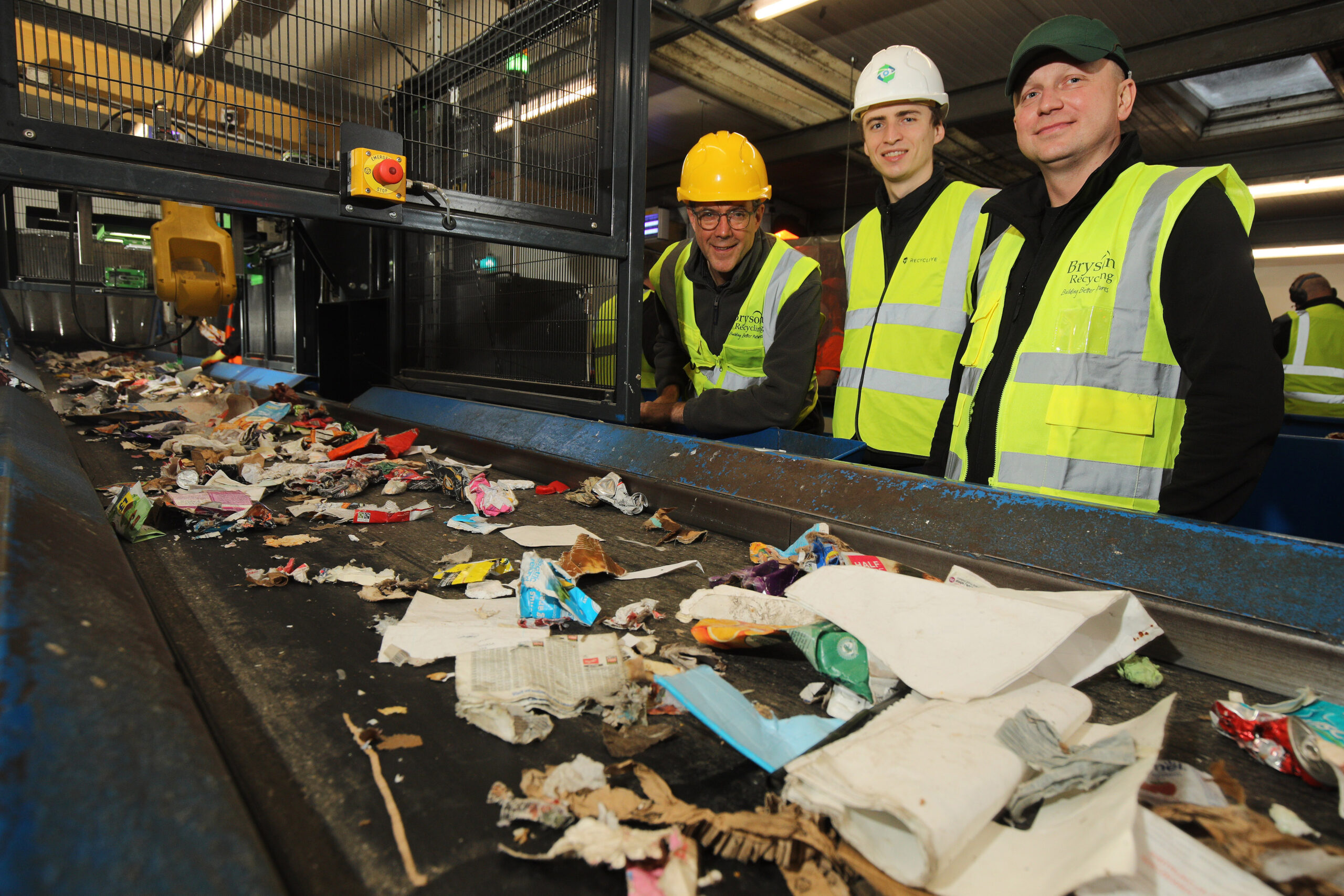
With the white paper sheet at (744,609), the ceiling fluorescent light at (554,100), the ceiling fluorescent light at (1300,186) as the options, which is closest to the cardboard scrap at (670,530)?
the white paper sheet at (744,609)

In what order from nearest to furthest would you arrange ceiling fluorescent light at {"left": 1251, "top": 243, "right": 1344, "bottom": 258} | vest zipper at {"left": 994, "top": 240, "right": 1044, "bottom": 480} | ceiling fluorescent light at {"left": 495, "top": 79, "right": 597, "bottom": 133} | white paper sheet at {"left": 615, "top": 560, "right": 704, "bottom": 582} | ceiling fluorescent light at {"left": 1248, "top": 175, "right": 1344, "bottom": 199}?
white paper sheet at {"left": 615, "top": 560, "right": 704, "bottom": 582} → vest zipper at {"left": 994, "top": 240, "right": 1044, "bottom": 480} → ceiling fluorescent light at {"left": 495, "top": 79, "right": 597, "bottom": 133} → ceiling fluorescent light at {"left": 1248, "top": 175, "right": 1344, "bottom": 199} → ceiling fluorescent light at {"left": 1251, "top": 243, "right": 1344, "bottom": 258}

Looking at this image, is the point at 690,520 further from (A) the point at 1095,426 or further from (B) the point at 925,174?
(B) the point at 925,174

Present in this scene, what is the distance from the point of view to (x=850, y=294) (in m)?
2.49

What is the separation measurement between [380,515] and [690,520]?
87cm

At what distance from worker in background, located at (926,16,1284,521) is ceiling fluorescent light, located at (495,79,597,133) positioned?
1.60m

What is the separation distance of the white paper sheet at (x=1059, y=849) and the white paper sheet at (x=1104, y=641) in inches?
11.2

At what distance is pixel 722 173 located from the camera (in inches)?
97.0

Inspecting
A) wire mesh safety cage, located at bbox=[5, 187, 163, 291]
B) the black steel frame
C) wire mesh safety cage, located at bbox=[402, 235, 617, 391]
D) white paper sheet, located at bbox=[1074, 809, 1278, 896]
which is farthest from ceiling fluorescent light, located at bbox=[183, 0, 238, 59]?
wire mesh safety cage, located at bbox=[5, 187, 163, 291]

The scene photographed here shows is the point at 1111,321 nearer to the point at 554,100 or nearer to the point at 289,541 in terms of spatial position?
the point at 289,541

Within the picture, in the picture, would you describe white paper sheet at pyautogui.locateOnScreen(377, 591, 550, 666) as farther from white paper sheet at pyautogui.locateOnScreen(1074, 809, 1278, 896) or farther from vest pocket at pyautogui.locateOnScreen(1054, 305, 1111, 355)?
vest pocket at pyautogui.locateOnScreen(1054, 305, 1111, 355)

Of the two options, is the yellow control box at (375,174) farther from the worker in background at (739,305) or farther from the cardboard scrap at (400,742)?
the cardboard scrap at (400,742)

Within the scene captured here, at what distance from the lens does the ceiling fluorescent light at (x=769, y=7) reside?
19.2 feet

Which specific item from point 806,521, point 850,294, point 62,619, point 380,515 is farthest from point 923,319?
point 62,619

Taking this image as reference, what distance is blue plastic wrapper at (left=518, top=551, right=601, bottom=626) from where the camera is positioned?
1.20 meters
